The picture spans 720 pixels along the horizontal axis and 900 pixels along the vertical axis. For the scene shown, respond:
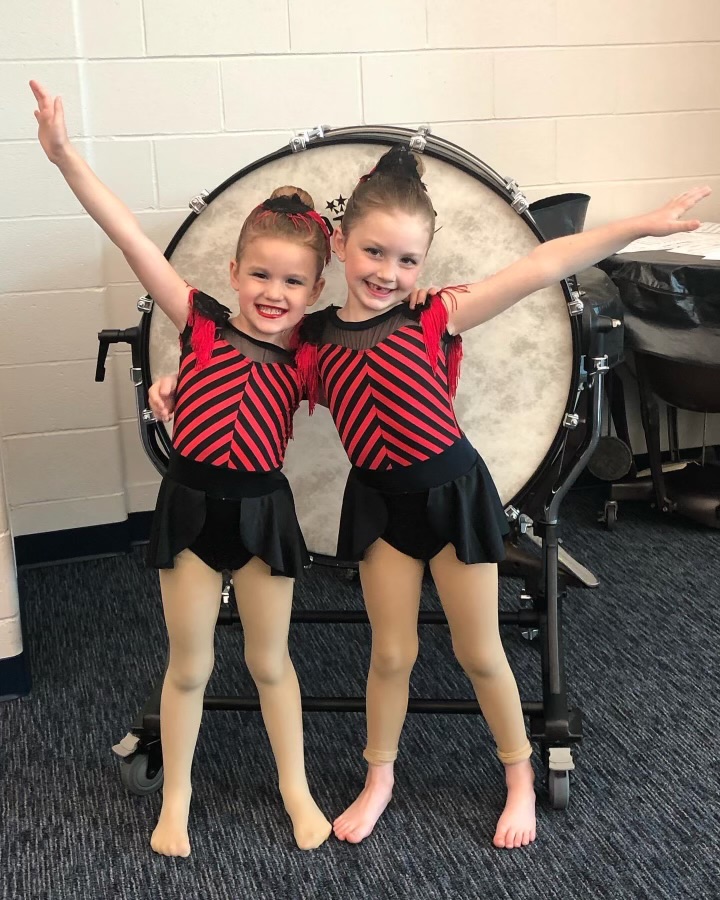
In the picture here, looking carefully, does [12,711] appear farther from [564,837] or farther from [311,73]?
[311,73]

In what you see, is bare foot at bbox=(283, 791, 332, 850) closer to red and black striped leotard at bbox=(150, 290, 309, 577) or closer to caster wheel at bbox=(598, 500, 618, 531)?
red and black striped leotard at bbox=(150, 290, 309, 577)

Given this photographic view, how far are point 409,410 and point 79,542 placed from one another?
1.49 m

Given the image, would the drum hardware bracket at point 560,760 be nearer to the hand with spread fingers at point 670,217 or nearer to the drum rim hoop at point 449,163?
the drum rim hoop at point 449,163

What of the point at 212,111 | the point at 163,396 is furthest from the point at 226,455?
the point at 212,111

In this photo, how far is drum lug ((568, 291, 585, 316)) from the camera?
1.57 m

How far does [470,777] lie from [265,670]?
451mm

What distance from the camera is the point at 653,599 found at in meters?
2.35

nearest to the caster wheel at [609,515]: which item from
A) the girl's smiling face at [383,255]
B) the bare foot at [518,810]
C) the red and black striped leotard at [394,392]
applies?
the bare foot at [518,810]

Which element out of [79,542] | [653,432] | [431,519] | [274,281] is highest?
[274,281]

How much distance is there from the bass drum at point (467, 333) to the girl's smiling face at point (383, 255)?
151 millimetres

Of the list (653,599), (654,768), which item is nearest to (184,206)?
(653,599)

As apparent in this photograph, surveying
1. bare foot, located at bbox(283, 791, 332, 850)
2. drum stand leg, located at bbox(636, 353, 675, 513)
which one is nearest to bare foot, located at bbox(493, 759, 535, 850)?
bare foot, located at bbox(283, 791, 332, 850)

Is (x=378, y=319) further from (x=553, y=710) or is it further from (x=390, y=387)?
(x=553, y=710)

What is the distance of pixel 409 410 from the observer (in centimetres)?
146
